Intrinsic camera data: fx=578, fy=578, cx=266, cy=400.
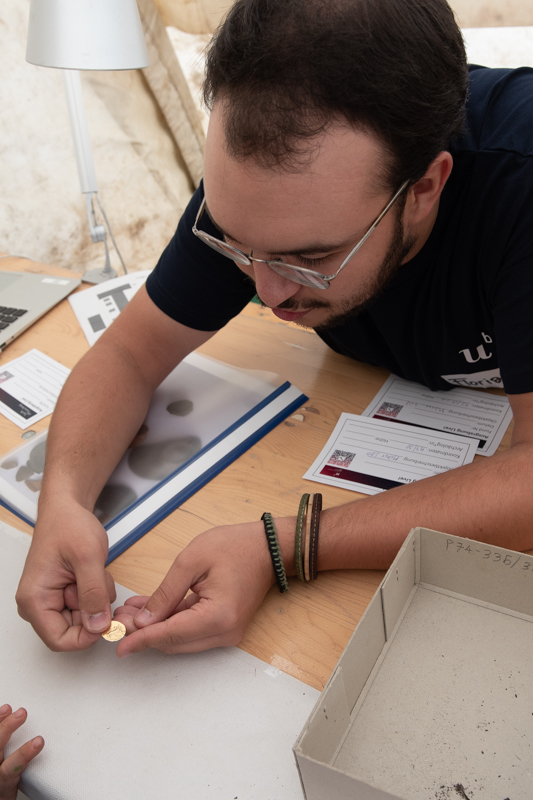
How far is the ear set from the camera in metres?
0.73

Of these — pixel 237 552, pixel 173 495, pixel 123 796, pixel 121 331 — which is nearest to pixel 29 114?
pixel 121 331

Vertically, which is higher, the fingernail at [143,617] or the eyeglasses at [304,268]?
the eyeglasses at [304,268]

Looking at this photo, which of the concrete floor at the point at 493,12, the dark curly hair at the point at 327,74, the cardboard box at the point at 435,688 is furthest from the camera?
the concrete floor at the point at 493,12

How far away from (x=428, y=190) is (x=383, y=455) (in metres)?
0.40

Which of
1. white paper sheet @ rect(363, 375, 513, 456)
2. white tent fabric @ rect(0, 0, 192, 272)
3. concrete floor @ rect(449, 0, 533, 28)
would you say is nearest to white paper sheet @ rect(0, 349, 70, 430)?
white paper sheet @ rect(363, 375, 513, 456)

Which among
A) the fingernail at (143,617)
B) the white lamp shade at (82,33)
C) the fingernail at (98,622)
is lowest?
the fingernail at (143,617)

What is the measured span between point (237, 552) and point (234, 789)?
244mm

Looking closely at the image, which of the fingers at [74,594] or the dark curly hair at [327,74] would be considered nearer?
the dark curly hair at [327,74]

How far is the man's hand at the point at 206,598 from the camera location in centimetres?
64

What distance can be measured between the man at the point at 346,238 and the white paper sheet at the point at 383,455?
0.11 m

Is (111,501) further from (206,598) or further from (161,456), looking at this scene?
(206,598)

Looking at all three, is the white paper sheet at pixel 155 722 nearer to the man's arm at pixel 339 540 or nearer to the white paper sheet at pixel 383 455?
the man's arm at pixel 339 540

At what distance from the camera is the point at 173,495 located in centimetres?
87

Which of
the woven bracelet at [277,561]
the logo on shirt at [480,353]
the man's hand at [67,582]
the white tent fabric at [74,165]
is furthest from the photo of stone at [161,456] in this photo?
the white tent fabric at [74,165]
